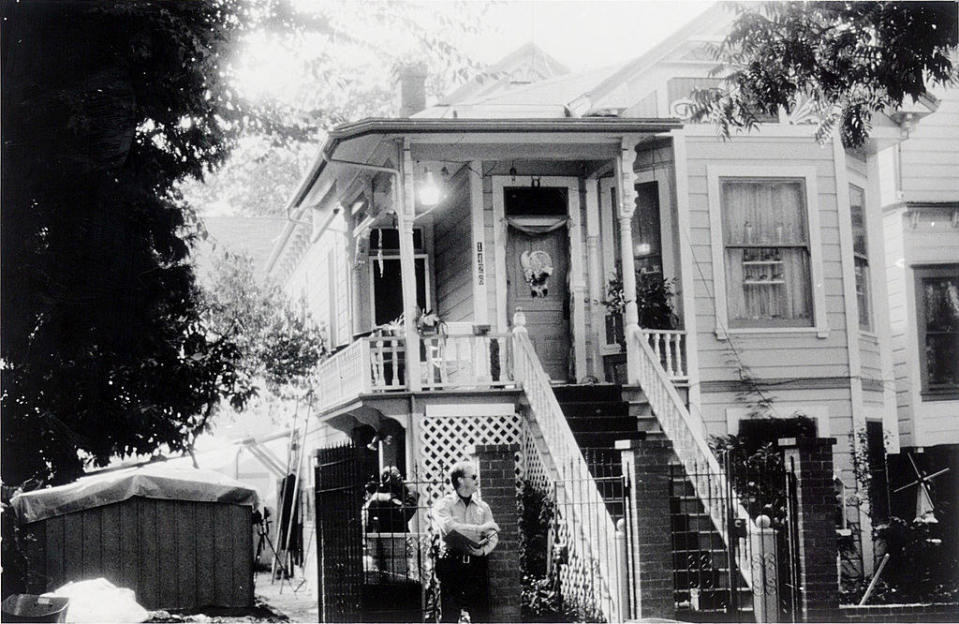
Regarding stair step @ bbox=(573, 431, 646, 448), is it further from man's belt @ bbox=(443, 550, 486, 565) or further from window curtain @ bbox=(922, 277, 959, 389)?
window curtain @ bbox=(922, 277, 959, 389)

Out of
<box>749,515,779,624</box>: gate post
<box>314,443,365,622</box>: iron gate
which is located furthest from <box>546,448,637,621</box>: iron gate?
<box>314,443,365,622</box>: iron gate

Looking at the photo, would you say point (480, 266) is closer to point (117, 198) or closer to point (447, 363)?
point (447, 363)

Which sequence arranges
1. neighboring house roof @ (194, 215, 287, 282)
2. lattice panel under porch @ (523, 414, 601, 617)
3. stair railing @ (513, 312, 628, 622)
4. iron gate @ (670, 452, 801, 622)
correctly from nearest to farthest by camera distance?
iron gate @ (670, 452, 801, 622) → stair railing @ (513, 312, 628, 622) → lattice panel under porch @ (523, 414, 601, 617) → neighboring house roof @ (194, 215, 287, 282)

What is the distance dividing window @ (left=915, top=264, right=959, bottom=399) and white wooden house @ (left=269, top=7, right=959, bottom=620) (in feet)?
0.31

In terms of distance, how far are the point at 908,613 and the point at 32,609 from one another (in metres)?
8.64

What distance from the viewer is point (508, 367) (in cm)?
1571

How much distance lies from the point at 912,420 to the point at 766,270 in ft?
11.0

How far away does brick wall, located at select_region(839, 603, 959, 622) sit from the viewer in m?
12.6

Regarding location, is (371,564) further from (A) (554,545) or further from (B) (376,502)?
(A) (554,545)

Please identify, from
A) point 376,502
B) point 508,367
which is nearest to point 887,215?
point 508,367

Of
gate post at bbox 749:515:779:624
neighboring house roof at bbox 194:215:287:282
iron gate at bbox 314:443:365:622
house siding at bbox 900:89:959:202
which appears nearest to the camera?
iron gate at bbox 314:443:365:622

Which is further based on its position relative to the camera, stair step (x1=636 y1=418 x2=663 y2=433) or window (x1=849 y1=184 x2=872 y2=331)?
window (x1=849 y1=184 x2=872 y2=331)

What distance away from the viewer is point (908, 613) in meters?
12.9

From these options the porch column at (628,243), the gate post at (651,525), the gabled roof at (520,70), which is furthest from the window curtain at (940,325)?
the gabled roof at (520,70)
